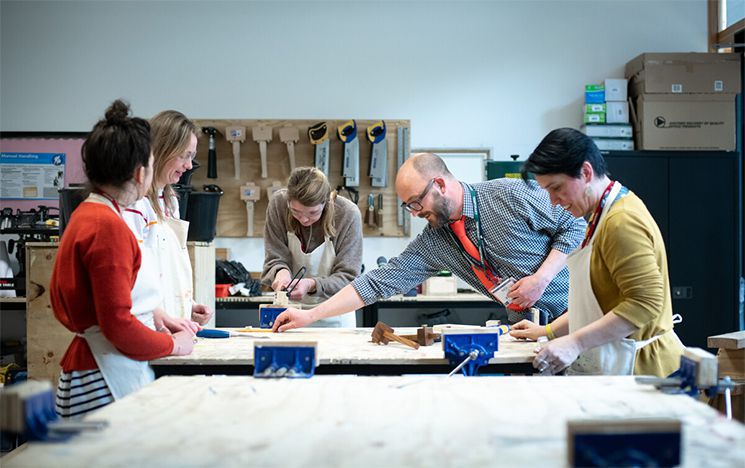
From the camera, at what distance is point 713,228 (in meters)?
5.39

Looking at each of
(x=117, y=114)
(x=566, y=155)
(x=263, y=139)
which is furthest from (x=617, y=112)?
(x=117, y=114)

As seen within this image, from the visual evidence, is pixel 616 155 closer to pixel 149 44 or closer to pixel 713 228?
pixel 713 228

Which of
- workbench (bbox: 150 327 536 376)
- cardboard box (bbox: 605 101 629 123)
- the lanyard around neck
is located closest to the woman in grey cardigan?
the lanyard around neck

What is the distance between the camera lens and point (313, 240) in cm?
355

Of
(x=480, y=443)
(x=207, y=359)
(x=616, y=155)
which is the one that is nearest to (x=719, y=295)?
(x=616, y=155)

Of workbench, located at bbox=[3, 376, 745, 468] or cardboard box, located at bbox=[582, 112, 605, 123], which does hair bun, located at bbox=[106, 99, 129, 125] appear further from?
cardboard box, located at bbox=[582, 112, 605, 123]

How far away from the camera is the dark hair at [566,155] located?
2.16m

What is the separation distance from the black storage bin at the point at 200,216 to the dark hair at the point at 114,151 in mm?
1542

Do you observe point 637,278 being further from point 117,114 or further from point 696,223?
point 696,223

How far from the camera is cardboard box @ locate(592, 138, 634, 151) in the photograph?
5.57m

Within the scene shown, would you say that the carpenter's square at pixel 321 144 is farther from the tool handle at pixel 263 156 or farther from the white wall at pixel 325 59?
the tool handle at pixel 263 156

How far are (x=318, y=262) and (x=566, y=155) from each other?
1671 mm

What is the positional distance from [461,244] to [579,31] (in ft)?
11.9

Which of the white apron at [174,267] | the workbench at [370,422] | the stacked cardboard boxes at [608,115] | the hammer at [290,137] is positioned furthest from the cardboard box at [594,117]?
the workbench at [370,422]
